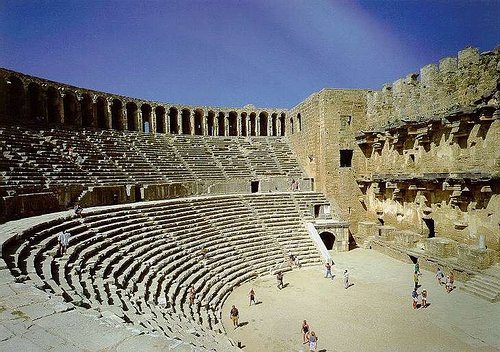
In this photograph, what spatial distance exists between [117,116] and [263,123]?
13501 mm

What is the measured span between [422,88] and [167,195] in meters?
16.4

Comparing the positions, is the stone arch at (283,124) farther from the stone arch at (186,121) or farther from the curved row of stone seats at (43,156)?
the curved row of stone seats at (43,156)

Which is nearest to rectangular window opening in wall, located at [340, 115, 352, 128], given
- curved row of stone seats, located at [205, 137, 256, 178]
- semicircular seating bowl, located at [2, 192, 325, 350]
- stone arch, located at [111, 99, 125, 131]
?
semicircular seating bowl, located at [2, 192, 325, 350]

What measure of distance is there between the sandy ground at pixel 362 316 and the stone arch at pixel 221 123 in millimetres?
18525

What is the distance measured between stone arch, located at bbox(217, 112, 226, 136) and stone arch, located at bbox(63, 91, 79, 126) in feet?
40.1

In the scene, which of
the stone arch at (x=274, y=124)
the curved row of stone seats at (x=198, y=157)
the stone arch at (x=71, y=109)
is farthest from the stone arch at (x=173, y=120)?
the stone arch at (x=274, y=124)

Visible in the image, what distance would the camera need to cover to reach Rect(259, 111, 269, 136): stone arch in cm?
3191

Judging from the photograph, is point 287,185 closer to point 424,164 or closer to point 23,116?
point 424,164

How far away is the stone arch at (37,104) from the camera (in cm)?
2137

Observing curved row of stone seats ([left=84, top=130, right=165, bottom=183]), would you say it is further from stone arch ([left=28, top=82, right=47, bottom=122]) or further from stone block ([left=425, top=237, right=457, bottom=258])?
stone block ([left=425, top=237, right=457, bottom=258])

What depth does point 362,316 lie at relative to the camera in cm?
1172

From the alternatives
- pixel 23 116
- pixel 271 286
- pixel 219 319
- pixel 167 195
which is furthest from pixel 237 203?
pixel 23 116

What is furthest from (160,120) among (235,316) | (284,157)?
(235,316)

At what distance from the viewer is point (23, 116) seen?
20.5m
